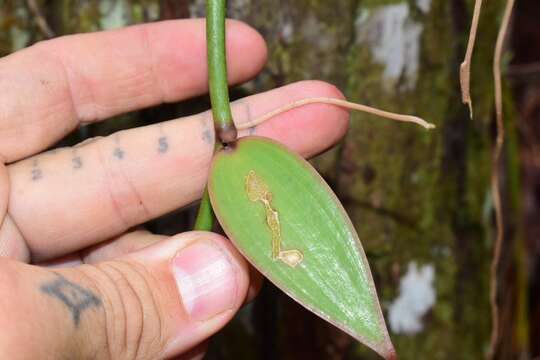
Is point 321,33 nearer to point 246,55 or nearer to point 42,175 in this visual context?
point 246,55

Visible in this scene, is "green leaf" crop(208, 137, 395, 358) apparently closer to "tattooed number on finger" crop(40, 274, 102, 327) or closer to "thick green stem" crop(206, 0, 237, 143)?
"thick green stem" crop(206, 0, 237, 143)

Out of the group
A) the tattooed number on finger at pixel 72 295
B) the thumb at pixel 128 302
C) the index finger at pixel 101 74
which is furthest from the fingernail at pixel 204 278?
the index finger at pixel 101 74

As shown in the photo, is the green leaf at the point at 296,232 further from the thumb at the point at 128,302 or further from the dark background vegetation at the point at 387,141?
the dark background vegetation at the point at 387,141

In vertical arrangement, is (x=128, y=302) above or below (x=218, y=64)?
below

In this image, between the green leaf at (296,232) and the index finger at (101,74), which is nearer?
the green leaf at (296,232)

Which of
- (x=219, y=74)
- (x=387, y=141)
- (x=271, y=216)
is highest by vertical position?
(x=219, y=74)

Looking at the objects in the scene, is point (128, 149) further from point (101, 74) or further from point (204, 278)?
point (204, 278)

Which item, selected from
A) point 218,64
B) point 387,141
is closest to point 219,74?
point 218,64
